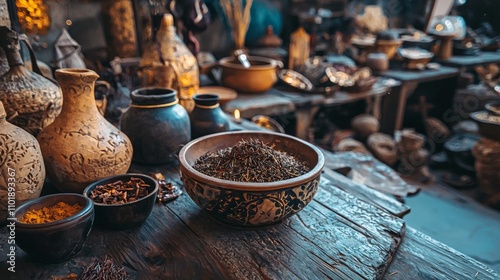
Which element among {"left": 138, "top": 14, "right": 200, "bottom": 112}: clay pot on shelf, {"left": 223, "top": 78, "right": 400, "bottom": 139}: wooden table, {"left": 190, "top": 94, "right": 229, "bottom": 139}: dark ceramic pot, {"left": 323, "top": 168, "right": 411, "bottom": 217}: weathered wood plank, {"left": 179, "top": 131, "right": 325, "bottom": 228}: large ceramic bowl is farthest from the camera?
{"left": 223, "top": 78, "right": 400, "bottom": 139}: wooden table

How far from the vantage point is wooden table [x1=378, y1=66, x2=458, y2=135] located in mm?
3814

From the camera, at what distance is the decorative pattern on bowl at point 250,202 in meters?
0.97

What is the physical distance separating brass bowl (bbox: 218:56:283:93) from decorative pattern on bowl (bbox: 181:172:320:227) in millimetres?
1891

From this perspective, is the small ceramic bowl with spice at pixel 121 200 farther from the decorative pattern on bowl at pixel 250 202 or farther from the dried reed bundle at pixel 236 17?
the dried reed bundle at pixel 236 17

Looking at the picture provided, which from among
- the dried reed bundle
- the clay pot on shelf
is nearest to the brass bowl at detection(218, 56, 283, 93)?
the dried reed bundle

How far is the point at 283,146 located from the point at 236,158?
0.28 meters

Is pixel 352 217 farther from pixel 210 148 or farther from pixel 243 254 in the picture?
pixel 210 148

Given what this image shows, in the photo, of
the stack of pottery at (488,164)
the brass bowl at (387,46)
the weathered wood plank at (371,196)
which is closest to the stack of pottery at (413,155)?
the stack of pottery at (488,164)

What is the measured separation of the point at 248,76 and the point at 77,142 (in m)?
1.85

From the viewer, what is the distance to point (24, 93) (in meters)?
1.25

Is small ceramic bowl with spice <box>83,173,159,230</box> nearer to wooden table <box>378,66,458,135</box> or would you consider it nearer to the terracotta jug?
the terracotta jug

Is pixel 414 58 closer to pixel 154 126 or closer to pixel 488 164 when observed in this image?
pixel 488 164

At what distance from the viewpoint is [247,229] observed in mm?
1070

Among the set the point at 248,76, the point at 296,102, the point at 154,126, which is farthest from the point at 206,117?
the point at 296,102
